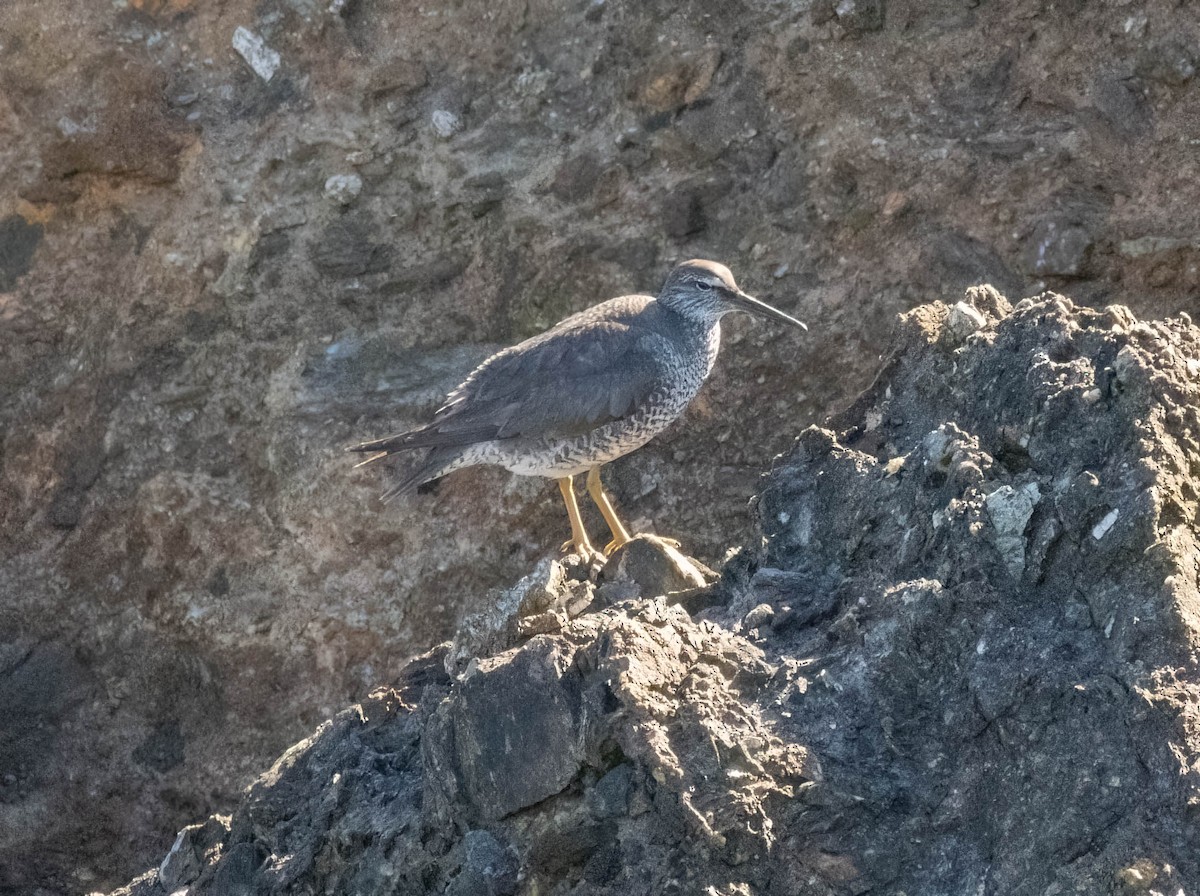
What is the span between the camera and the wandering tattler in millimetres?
7641

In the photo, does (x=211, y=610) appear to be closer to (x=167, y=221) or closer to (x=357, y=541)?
(x=357, y=541)

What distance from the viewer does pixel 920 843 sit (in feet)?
13.6

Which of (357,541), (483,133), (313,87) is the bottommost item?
(357,541)

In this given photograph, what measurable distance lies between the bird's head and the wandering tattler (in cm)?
3

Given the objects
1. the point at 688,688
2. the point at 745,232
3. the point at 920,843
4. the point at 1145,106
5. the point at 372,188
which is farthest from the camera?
the point at 372,188

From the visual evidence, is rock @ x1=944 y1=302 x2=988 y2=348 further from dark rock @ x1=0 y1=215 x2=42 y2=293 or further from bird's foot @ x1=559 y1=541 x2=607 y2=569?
dark rock @ x1=0 y1=215 x2=42 y2=293

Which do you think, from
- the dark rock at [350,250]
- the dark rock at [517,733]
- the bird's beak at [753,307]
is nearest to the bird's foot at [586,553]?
the bird's beak at [753,307]

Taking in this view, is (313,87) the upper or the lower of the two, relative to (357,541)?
upper

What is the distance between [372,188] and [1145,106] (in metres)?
5.02

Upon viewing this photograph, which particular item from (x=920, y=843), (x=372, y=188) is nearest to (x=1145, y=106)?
(x=372, y=188)

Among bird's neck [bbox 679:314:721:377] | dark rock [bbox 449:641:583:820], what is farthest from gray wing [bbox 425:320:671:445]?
dark rock [bbox 449:641:583:820]

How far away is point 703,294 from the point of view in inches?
318

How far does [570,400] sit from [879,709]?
346 centimetres

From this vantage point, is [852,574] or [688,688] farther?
[852,574]
